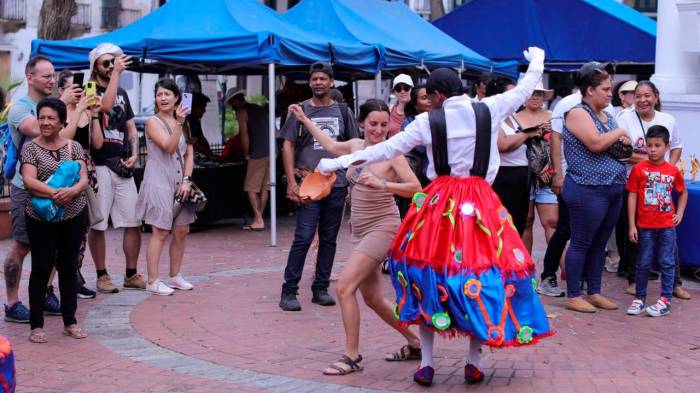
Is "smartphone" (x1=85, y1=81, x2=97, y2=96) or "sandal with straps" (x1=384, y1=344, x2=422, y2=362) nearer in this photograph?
"sandal with straps" (x1=384, y1=344, x2=422, y2=362)

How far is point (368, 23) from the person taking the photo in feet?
49.8

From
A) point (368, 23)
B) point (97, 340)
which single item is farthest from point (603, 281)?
point (368, 23)

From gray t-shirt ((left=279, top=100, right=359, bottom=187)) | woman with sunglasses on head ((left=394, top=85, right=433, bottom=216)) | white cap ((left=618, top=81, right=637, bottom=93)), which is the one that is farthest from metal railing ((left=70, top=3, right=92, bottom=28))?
gray t-shirt ((left=279, top=100, right=359, bottom=187))

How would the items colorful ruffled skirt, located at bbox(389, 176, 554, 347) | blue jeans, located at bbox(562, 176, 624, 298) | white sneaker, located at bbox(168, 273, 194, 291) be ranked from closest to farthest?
colorful ruffled skirt, located at bbox(389, 176, 554, 347) → blue jeans, located at bbox(562, 176, 624, 298) → white sneaker, located at bbox(168, 273, 194, 291)

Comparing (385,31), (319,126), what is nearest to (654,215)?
(319,126)

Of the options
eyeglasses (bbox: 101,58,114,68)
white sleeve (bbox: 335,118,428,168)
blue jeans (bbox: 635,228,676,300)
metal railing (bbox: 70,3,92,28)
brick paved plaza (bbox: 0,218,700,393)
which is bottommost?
brick paved plaza (bbox: 0,218,700,393)

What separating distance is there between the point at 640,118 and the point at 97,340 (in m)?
5.05

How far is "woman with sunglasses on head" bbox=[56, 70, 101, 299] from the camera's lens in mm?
7750

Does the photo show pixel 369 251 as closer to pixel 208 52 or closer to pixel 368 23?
pixel 208 52

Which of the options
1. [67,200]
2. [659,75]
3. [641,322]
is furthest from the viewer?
[659,75]

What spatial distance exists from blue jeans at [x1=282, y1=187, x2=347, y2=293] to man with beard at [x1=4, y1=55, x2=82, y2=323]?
1.98 meters

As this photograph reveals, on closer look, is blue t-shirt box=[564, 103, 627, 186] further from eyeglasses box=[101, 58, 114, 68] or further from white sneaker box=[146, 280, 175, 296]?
eyeglasses box=[101, 58, 114, 68]

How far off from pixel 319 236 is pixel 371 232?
204 centimetres

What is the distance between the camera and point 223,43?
1209 centimetres
